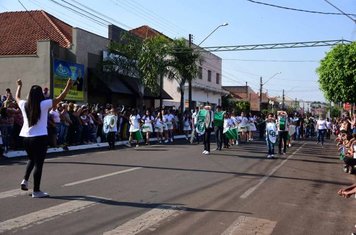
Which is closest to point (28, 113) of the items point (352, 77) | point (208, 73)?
point (352, 77)

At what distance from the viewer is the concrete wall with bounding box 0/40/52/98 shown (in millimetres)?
Answer: 28500

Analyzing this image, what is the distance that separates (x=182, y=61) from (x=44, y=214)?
27.9 m

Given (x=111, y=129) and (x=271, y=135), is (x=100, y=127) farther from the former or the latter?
(x=271, y=135)

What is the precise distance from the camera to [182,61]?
3444 centimetres

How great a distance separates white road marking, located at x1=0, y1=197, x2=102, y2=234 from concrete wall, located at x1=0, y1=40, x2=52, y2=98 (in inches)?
847

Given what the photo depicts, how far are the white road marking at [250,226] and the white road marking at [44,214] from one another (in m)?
2.38

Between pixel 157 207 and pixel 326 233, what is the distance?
8.66ft

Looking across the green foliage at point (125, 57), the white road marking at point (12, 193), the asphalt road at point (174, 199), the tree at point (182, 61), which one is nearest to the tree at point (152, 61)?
the green foliage at point (125, 57)

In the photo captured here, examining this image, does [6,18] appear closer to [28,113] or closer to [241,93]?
[28,113]

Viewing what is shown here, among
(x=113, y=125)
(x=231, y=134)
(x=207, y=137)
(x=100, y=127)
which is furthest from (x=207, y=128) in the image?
(x=100, y=127)

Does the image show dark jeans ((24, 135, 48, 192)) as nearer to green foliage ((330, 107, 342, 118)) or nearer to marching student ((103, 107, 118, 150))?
marching student ((103, 107, 118, 150))

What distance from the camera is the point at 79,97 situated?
30562 millimetres

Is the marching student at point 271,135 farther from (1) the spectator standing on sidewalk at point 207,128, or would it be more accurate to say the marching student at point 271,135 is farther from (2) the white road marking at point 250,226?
(2) the white road marking at point 250,226

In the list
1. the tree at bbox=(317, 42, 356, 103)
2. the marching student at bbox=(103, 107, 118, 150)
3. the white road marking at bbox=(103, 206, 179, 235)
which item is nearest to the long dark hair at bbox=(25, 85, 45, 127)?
the white road marking at bbox=(103, 206, 179, 235)
